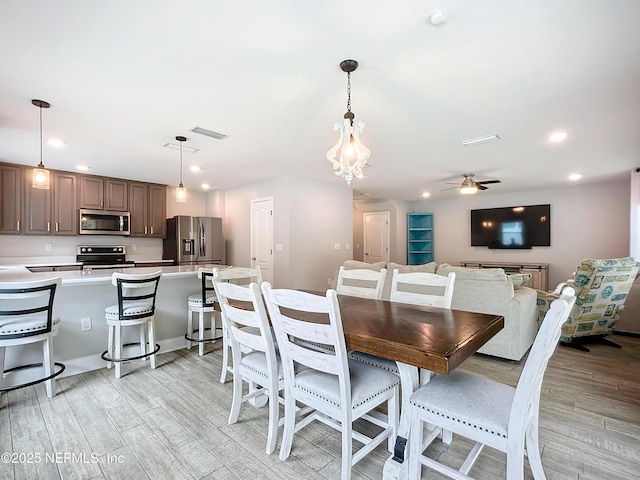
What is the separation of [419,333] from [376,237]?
680cm

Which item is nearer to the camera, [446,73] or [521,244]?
[446,73]

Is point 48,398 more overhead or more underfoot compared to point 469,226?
more underfoot

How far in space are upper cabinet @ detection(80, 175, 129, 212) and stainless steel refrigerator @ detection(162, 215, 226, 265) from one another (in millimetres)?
895

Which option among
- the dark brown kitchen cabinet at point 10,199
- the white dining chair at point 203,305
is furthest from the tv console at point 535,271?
the dark brown kitchen cabinet at point 10,199

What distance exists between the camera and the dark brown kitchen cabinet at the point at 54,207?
477 centimetres

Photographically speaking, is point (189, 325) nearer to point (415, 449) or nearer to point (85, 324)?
point (85, 324)

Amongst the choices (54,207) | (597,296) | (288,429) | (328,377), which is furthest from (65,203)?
(597,296)

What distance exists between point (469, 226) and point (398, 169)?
3.88m

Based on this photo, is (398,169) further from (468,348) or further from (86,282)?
(86,282)

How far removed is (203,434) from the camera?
204 centimetres

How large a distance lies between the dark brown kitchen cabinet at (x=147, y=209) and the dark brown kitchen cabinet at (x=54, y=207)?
2.80 ft

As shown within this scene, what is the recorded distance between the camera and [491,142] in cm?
364

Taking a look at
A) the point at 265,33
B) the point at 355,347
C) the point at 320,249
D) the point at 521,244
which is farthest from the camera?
the point at 521,244

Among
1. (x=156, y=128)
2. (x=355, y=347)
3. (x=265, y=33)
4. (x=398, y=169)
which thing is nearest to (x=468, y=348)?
(x=355, y=347)
